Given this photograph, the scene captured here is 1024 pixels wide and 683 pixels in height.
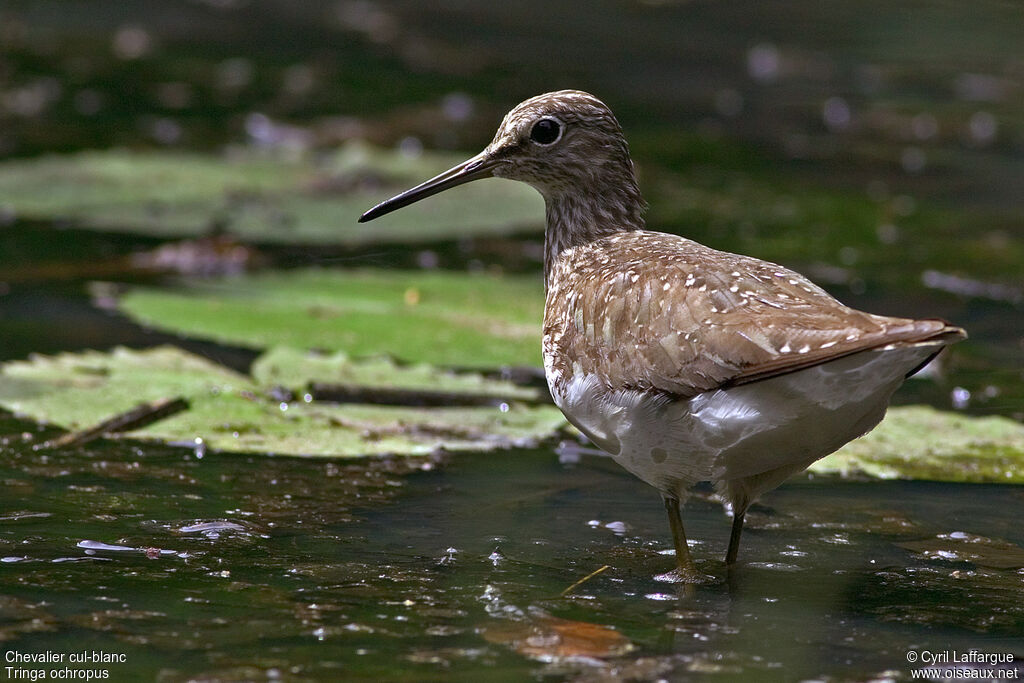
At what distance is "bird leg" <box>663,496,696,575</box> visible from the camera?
5.11 meters

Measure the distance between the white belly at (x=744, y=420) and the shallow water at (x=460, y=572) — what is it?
1.36 feet

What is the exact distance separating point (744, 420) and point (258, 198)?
23.0 feet

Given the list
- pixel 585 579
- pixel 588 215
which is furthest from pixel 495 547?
pixel 588 215

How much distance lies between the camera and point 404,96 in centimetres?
1537

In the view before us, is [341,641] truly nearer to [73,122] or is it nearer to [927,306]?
[927,306]

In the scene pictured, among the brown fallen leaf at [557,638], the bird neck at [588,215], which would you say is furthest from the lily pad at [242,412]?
the brown fallen leaf at [557,638]

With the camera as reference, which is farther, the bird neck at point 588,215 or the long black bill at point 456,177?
the long black bill at point 456,177

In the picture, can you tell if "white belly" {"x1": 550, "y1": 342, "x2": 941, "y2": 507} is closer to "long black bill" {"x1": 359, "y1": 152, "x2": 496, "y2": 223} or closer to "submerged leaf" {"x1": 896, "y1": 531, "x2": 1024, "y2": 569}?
"submerged leaf" {"x1": 896, "y1": 531, "x2": 1024, "y2": 569}

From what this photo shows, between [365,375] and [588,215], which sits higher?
[588,215]

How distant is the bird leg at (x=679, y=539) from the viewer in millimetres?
5105

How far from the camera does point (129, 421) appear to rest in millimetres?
6344

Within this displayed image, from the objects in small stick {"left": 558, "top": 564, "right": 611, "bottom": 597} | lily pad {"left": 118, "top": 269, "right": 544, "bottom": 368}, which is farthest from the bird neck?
lily pad {"left": 118, "top": 269, "right": 544, "bottom": 368}

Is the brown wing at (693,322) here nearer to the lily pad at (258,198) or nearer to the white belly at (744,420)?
the white belly at (744,420)

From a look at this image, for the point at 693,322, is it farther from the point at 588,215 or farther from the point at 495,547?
the point at 588,215
